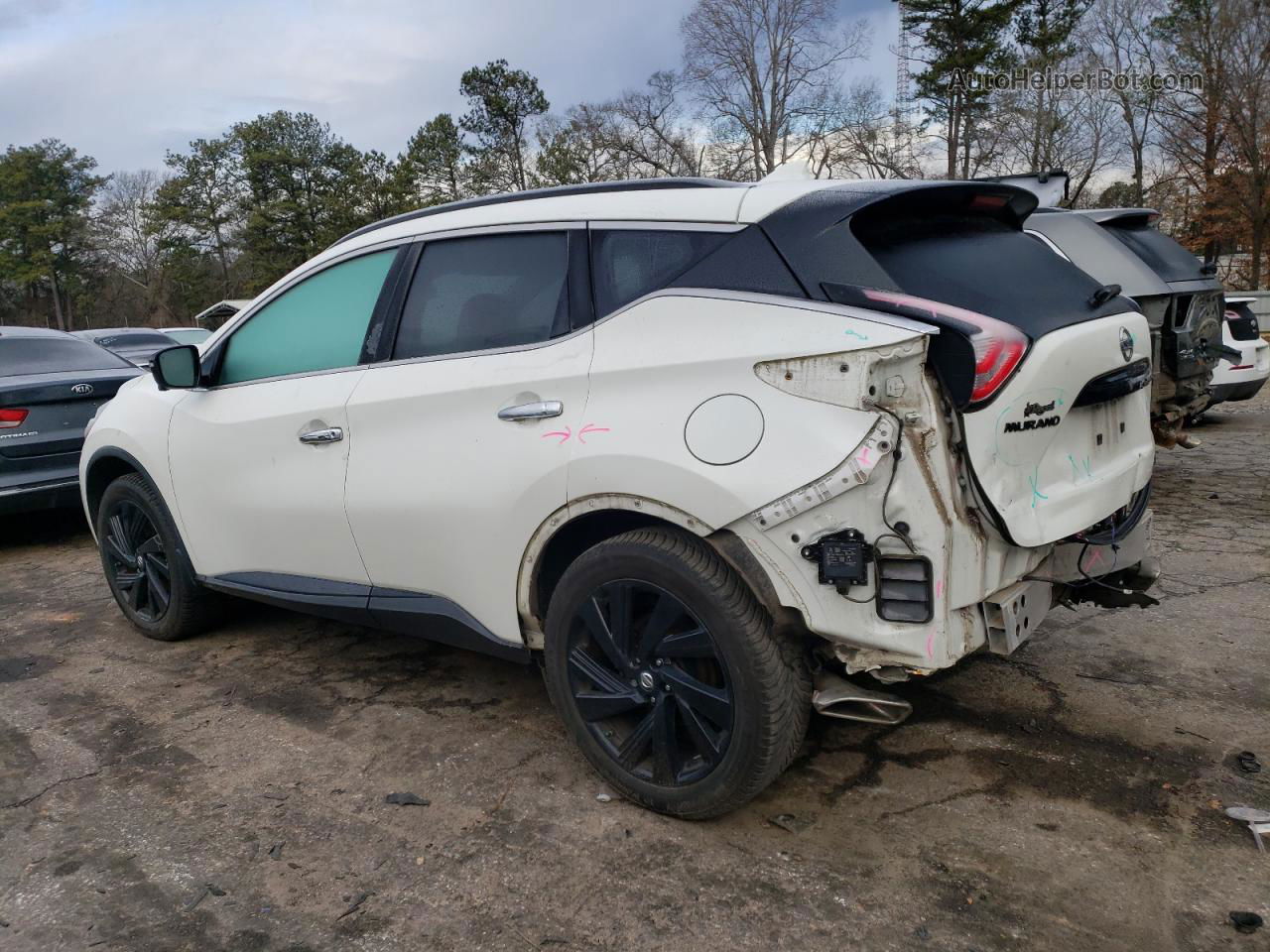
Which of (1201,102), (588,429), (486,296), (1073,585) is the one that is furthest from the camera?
(1201,102)

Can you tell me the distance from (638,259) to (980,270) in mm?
992

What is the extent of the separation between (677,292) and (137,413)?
3.02 metres

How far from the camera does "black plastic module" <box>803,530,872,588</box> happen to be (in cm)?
231

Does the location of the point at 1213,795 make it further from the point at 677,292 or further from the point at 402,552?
the point at 402,552

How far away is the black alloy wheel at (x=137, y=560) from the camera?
4.45 m

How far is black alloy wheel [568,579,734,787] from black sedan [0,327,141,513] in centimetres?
532

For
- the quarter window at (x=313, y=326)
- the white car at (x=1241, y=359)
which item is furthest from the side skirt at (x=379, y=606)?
the white car at (x=1241, y=359)

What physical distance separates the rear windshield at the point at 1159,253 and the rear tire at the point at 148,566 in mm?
6115

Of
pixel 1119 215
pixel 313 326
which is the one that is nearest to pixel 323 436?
pixel 313 326

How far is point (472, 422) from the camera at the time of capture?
298 cm

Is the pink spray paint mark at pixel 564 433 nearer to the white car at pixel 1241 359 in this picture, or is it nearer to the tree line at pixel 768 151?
the white car at pixel 1241 359

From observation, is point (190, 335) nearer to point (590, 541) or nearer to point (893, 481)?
point (590, 541)

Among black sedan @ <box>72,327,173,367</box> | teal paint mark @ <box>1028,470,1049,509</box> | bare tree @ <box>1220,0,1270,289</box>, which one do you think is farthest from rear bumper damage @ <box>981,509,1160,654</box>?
bare tree @ <box>1220,0,1270,289</box>

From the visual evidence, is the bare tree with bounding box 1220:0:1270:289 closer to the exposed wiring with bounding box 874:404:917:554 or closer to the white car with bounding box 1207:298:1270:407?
the white car with bounding box 1207:298:1270:407
